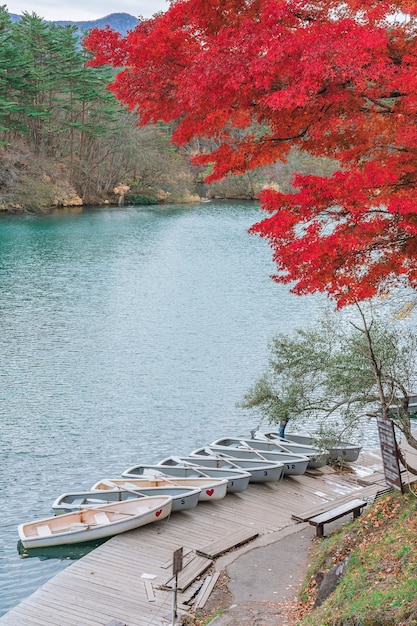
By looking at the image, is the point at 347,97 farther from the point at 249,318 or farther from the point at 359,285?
the point at 249,318

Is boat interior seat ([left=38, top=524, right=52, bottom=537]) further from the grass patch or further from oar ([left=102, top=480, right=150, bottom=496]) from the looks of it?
the grass patch

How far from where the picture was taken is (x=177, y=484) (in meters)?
17.6

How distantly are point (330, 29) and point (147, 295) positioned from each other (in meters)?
33.2

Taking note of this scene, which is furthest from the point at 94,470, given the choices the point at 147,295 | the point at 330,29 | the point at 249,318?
the point at 147,295

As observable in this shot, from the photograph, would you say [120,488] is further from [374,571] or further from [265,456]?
[374,571]

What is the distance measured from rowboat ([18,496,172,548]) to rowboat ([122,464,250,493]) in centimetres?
196

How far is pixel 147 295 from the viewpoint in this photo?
41281 millimetres

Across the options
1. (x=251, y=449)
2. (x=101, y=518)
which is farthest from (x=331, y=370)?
(x=101, y=518)

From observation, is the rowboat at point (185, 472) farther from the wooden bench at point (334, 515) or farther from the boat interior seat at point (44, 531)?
the wooden bench at point (334, 515)

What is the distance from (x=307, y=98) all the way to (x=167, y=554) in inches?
399

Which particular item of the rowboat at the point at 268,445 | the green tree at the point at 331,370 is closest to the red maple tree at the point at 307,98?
the green tree at the point at 331,370

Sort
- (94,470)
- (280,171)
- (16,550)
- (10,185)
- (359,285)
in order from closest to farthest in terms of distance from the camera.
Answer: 1. (359,285)
2. (16,550)
3. (94,470)
4. (10,185)
5. (280,171)

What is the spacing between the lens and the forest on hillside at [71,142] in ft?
219

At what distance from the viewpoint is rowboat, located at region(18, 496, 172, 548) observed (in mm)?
15195
